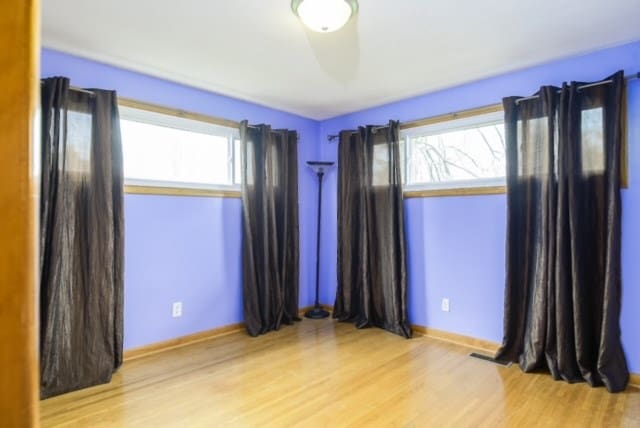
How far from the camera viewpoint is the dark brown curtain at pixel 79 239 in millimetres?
2381

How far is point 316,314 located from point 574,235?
101 inches

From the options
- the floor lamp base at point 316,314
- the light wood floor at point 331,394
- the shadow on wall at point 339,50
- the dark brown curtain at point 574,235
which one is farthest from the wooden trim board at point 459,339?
the shadow on wall at point 339,50

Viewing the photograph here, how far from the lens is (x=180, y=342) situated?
3209mm

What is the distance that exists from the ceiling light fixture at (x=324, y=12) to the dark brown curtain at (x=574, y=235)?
162cm

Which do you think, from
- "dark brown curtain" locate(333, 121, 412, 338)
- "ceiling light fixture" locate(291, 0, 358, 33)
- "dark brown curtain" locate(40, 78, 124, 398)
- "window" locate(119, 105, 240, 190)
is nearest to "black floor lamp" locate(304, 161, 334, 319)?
"dark brown curtain" locate(333, 121, 412, 338)

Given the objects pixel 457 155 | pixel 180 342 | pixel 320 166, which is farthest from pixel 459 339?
pixel 180 342

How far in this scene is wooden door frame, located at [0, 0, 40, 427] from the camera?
0.42 meters

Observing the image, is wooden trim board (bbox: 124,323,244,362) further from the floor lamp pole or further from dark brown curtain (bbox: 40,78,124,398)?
the floor lamp pole

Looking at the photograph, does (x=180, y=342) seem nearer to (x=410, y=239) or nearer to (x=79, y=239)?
(x=79, y=239)

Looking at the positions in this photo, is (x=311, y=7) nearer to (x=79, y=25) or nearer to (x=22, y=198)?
(x=79, y=25)

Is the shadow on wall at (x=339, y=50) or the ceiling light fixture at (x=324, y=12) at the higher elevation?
the shadow on wall at (x=339, y=50)

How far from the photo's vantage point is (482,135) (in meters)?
3.24

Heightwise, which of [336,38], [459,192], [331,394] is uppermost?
[336,38]

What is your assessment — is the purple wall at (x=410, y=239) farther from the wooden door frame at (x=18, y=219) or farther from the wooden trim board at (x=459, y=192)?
the wooden door frame at (x=18, y=219)
